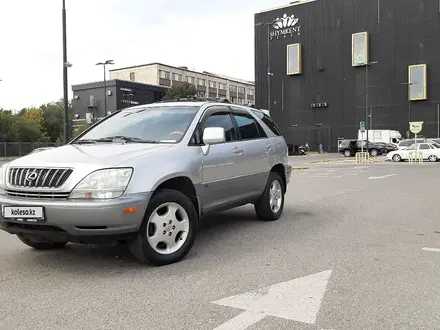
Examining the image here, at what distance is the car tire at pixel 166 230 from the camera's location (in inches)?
184

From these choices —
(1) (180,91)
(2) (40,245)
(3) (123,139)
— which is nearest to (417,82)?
(1) (180,91)

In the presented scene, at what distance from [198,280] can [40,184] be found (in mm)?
1780

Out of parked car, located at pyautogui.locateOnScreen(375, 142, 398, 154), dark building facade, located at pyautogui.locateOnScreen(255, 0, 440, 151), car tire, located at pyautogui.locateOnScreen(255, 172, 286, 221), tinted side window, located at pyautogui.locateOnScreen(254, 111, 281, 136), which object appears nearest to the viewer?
car tire, located at pyautogui.locateOnScreen(255, 172, 286, 221)

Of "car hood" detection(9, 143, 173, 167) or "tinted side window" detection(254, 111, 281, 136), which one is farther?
"tinted side window" detection(254, 111, 281, 136)

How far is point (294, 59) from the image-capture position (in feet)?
216

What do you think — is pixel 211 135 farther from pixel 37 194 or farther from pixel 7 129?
pixel 7 129

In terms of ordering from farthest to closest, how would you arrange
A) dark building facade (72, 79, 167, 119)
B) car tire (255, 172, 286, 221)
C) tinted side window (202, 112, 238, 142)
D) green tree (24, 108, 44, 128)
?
dark building facade (72, 79, 167, 119) < green tree (24, 108, 44, 128) < car tire (255, 172, 286, 221) < tinted side window (202, 112, 238, 142)

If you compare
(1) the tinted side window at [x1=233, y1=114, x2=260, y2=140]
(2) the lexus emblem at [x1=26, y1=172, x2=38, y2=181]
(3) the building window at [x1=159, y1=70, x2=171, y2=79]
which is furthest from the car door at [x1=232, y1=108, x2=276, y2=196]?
(3) the building window at [x1=159, y1=70, x2=171, y2=79]

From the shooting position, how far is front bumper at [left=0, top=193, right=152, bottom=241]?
4312 mm

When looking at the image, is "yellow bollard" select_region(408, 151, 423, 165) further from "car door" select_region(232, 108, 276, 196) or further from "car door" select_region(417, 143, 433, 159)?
"car door" select_region(232, 108, 276, 196)

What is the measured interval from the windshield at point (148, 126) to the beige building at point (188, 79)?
300ft

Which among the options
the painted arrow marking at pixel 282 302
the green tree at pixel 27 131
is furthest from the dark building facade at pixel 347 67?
the painted arrow marking at pixel 282 302

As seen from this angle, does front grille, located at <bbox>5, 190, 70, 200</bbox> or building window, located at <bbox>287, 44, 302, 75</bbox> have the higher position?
building window, located at <bbox>287, 44, 302, 75</bbox>

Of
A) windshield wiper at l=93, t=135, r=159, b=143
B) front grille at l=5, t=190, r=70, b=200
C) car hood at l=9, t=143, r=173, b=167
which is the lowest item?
Answer: front grille at l=5, t=190, r=70, b=200
